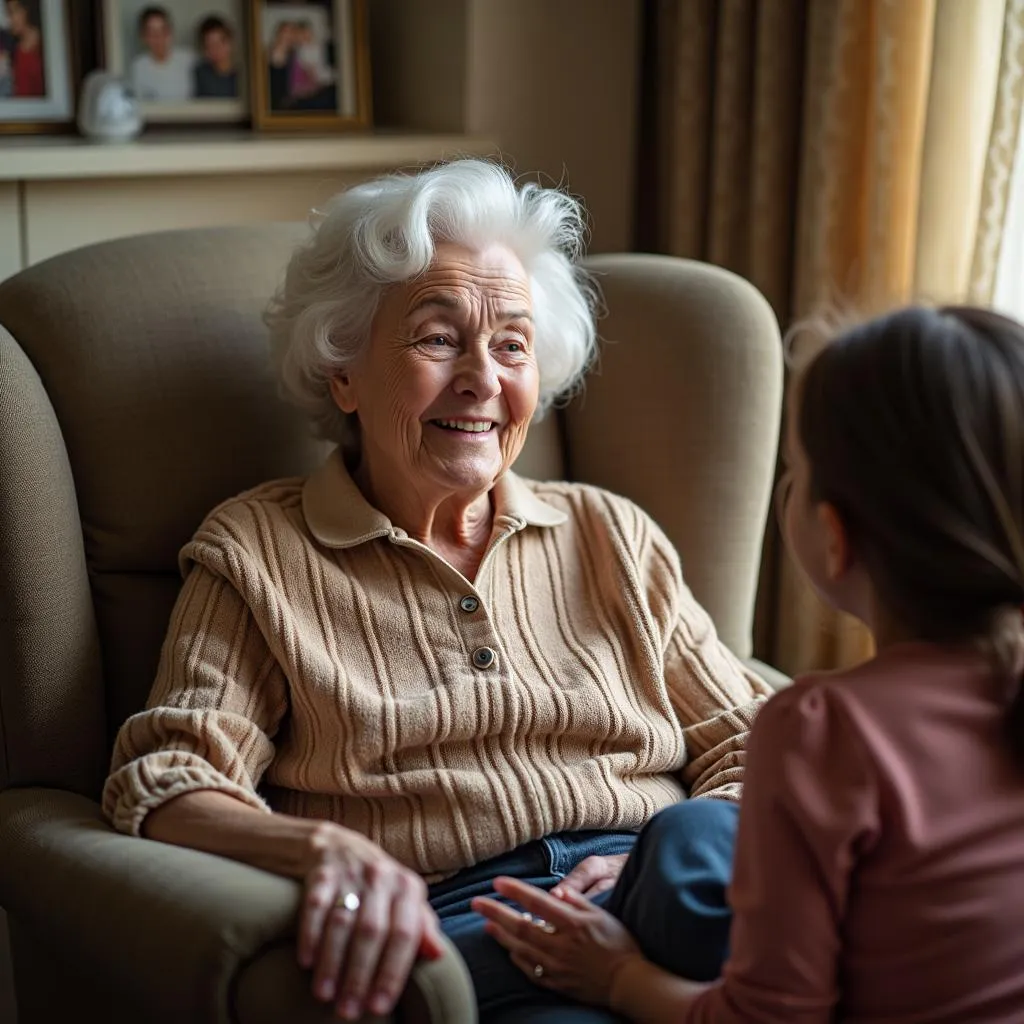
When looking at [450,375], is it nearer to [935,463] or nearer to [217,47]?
[935,463]

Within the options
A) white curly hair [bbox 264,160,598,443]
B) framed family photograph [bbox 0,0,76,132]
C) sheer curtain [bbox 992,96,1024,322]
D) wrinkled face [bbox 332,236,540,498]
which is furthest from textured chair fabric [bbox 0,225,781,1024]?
framed family photograph [bbox 0,0,76,132]

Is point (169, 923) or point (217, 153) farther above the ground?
point (217, 153)

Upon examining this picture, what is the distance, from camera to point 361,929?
1.30 m

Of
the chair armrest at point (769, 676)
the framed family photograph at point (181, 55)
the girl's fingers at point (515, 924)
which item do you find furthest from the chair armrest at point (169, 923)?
the framed family photograph at point (181, 55)

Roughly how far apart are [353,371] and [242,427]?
20 cm

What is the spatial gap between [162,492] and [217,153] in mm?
933

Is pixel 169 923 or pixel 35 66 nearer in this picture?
pixel 169 923

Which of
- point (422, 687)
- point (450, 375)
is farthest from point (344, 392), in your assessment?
point (422, 687)

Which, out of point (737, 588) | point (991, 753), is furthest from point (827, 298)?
point (991, 753)

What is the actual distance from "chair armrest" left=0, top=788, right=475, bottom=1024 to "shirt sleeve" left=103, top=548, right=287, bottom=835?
61 mm

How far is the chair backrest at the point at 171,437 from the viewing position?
1732 millimetres

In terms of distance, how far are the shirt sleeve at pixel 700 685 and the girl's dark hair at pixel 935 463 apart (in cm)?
61

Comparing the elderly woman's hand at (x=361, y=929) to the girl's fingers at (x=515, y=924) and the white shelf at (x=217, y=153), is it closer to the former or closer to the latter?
the girl's fingers at (x=515, y=924)

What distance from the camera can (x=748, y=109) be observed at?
106 inches
